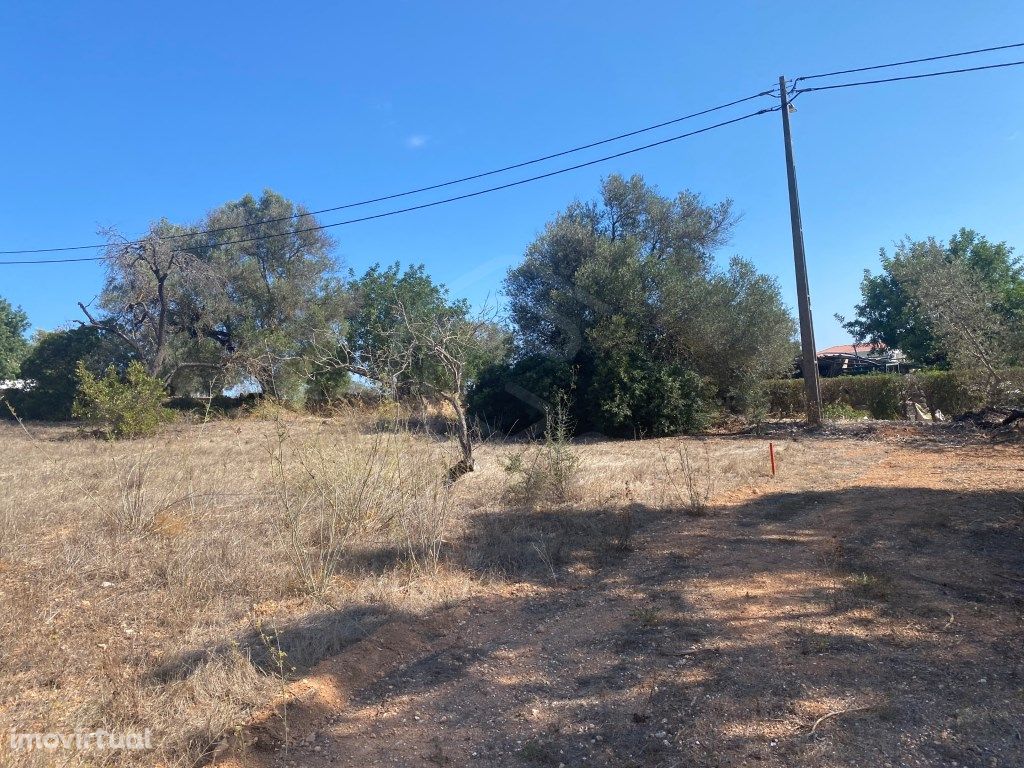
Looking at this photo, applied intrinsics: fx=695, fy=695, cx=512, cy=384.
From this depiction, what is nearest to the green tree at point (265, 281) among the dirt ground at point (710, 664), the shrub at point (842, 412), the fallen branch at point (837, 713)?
the shrub at point (842, 412)

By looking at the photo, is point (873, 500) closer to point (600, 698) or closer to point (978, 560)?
point (978, 560)

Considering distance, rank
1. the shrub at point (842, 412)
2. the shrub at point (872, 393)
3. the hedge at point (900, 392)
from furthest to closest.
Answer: the shrub at point (872, 393) < the shrub at point (842, 412) < the hedge at point (900, 392)

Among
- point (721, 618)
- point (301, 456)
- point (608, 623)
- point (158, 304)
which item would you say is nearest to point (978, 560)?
point (721, 618)

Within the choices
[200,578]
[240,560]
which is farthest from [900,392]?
[200,578]

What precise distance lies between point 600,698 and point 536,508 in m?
4.39

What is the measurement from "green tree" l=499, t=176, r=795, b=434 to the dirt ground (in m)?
12.1

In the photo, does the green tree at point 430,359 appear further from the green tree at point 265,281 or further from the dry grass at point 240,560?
the green tree at point 265,281

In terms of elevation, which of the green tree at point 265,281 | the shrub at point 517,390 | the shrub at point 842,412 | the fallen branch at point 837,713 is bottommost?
the fallen branch at point 837,713

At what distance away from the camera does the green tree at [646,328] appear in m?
19.3

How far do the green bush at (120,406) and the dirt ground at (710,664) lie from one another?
15.6m

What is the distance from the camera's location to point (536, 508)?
8.27 m

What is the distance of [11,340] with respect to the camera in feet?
130

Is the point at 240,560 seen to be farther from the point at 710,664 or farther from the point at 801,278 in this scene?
the point at 801,278

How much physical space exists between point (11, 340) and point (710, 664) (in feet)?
153
